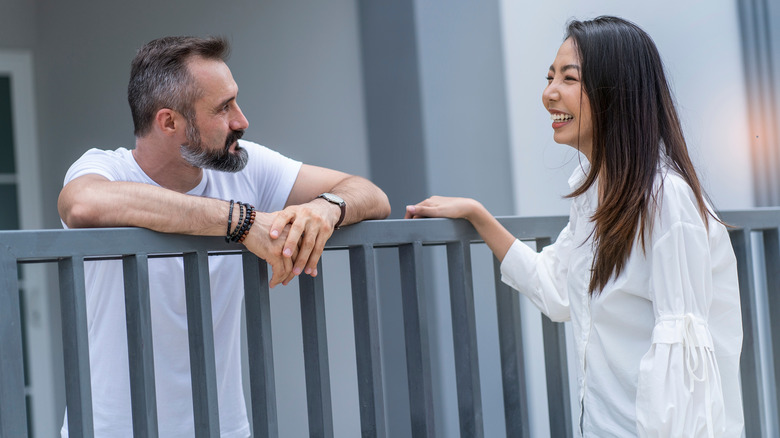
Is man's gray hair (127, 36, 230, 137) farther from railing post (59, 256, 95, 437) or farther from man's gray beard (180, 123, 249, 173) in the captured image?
railing post (59, 256, 95, 437)

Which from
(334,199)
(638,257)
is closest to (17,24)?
(334,199)

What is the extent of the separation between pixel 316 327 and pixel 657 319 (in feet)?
1.97

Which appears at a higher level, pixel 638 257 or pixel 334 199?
pixel 334 199

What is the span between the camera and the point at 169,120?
185 cm

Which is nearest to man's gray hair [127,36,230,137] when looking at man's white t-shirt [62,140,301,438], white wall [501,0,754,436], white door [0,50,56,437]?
man's white t-shirt [62,140,301,438]

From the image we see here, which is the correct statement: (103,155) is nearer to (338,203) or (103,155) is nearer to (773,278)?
(338,203)

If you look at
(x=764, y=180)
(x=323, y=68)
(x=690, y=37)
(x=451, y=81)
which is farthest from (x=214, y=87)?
(x=764, y=180)

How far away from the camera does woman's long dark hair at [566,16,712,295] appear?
Answer: 1428mm

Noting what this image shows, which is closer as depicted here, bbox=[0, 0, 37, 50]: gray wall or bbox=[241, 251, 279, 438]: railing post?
bbox=[241, 251, 279, 438]: railing post

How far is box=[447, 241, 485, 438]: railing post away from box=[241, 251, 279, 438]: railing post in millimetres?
421

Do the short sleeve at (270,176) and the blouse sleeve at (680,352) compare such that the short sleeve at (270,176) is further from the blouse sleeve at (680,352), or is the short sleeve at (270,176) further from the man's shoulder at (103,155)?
the blouse sleeve at (680,352)

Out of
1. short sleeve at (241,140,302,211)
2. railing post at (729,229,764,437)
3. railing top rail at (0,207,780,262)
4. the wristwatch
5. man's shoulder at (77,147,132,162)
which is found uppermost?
man's shoulder at (77,147,132,162)

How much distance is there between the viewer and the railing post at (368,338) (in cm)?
152

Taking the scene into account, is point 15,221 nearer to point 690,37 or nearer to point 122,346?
point 122,346
